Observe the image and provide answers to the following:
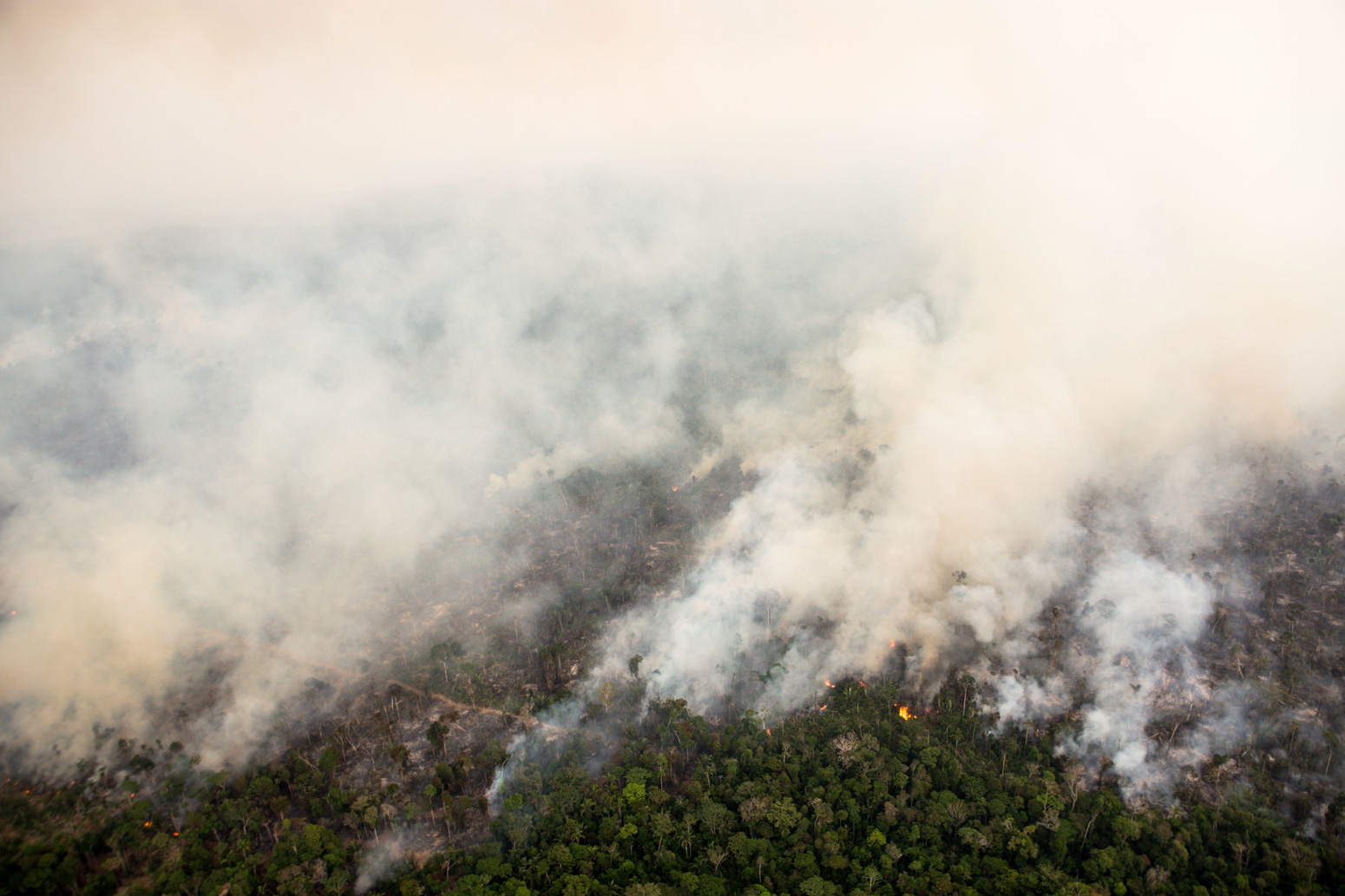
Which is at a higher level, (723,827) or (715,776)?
(723,827)

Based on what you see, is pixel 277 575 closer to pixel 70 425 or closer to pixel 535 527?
pixel 535 527

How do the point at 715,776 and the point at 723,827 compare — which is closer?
the point at 723,827

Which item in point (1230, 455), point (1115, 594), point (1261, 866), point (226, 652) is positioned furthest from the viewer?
point (1230, 455)

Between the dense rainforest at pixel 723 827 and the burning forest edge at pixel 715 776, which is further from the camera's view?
the burning forest edge at pixel 715 776

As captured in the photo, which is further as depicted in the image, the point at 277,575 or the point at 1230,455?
the point at 277,575

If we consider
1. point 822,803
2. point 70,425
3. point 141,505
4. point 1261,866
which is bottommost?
point 1261,866

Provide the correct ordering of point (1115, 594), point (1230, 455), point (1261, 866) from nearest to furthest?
point (1261, 866) < point (1115, 594) < point (1230, 455)

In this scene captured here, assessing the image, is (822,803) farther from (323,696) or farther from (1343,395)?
(1343,395)

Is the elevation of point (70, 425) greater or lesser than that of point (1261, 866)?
greater

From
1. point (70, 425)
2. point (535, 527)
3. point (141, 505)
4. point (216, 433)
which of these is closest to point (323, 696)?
point (535, 527)

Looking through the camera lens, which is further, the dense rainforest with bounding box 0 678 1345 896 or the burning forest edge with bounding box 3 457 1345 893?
the burning forest edge with bounding box 3 457 1345 893

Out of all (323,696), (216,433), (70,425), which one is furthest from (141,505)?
(323,696)
